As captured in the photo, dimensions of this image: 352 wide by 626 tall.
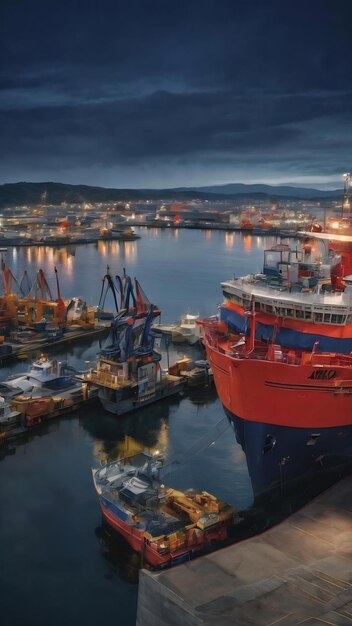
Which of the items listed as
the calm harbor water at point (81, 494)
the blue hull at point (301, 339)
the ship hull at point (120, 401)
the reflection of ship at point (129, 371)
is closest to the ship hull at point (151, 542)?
the calm harbor water at point (81, 494)

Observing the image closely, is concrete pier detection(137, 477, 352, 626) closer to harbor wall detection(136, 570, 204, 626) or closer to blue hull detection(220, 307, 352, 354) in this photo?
harbor wall detection(136, 570, 204, 626)

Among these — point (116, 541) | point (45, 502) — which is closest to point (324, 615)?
point (116, 541)

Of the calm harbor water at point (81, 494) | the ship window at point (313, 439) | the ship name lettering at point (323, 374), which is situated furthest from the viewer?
the ship window at point (313, 439)

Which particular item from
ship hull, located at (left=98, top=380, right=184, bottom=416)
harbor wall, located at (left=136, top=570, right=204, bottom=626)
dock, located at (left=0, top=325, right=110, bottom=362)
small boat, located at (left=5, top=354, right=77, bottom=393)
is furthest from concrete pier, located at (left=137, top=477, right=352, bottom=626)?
dock, located at (left=0, top=325, right=110, bottom=362)

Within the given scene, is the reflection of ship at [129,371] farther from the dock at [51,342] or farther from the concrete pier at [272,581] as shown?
the concrete pier at [272,581]

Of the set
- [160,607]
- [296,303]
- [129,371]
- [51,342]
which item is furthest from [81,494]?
[51,342]

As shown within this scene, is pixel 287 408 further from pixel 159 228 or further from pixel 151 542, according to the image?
pixel 159 228

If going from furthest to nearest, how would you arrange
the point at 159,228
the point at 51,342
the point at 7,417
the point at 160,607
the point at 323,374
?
the point at 159,228
the point at 51,342
the point at 7,417
the point at 323,374
the point at 160,607
